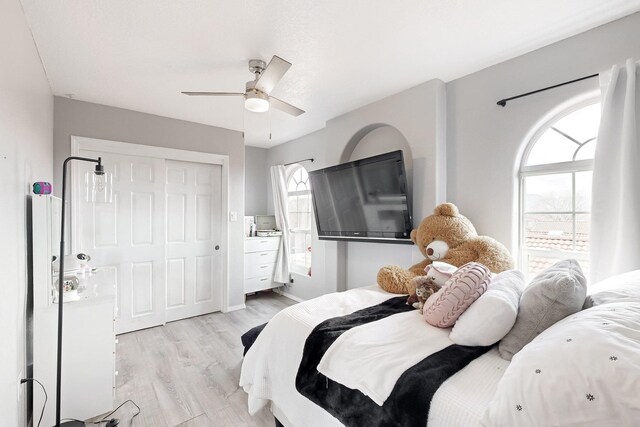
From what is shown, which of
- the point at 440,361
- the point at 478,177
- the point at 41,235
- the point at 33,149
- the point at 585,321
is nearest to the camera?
the point at 585,321

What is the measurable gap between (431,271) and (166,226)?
3041mm

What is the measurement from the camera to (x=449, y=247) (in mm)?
2225

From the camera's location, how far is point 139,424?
6.01 ft

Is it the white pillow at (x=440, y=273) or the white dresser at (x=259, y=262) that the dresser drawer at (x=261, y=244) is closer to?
the white dresser at (x=259, y=262)

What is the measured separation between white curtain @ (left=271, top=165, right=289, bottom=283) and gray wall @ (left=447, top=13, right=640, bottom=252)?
267 cm

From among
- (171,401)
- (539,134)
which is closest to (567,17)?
(539,134)

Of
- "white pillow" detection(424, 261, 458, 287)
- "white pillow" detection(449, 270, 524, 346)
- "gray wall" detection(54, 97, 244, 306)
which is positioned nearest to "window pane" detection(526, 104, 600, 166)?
"white pillow" detection(424, 261, 458, 287)

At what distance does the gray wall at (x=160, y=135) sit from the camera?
113 inches

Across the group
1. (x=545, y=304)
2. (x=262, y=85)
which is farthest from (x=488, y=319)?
(x=262, y=85)

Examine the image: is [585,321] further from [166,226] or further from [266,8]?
[166,226]

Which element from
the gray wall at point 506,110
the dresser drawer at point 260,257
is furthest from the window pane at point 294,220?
the gray wall at point 506,110

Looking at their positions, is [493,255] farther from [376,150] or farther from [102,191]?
[102,191]

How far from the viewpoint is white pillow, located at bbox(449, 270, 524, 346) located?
1.20m

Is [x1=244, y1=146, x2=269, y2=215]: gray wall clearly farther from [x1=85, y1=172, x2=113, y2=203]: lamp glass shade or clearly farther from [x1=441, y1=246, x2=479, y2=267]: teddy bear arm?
[x1=441, y1=246, x2=479, y2=267]: teddy bear arm
